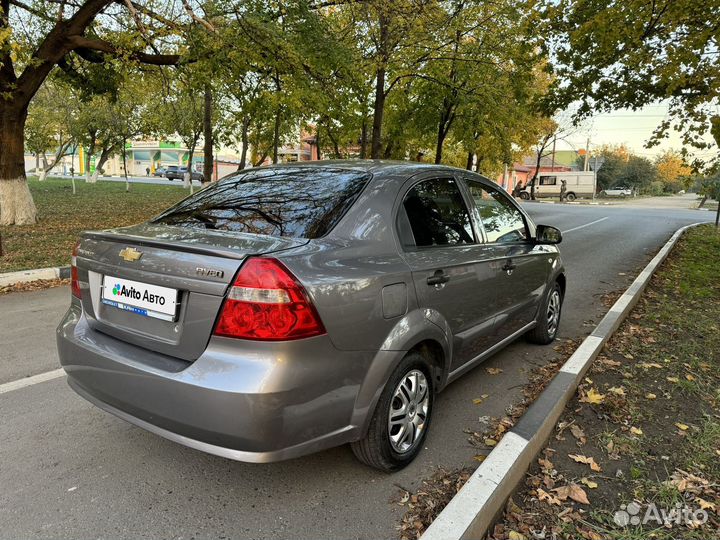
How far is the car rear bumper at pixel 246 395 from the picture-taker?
2080mm

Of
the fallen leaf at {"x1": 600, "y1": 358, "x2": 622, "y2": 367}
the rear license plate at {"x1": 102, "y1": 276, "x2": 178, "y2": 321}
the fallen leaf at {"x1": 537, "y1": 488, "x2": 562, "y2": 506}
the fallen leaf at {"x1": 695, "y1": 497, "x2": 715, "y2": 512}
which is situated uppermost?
the rear license plate at {"x1": 102, "y1": 276, "x2": 178, "y2": 321}

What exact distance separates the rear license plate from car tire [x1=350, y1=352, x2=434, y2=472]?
3.66 feet

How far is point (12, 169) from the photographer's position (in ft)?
38.2

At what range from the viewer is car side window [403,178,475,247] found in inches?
118

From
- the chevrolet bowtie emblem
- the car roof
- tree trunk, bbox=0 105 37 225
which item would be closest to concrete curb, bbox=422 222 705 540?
the car roof

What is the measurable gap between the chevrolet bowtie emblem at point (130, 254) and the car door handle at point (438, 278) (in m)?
1.52

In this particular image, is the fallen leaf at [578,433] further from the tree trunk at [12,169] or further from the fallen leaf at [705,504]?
the tree trunk at [12,169]

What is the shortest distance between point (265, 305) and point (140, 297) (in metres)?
0.73

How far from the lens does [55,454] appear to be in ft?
9.19

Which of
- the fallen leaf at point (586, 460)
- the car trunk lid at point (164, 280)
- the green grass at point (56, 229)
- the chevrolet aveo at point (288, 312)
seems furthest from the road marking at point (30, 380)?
the green grass at point (56, 229)

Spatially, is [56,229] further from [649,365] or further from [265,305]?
[649,365]

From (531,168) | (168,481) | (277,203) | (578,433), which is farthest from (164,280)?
(531,168)

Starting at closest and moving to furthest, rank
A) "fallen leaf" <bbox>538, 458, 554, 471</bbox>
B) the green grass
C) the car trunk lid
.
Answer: the car trunk lid < "fallen leaf" <bbox>538, 458, 554, 471</bbox> < the green grass

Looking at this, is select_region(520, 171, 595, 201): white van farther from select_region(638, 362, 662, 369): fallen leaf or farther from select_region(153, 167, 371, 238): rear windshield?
select_region(153, 167, 371, 238): rear windshield
